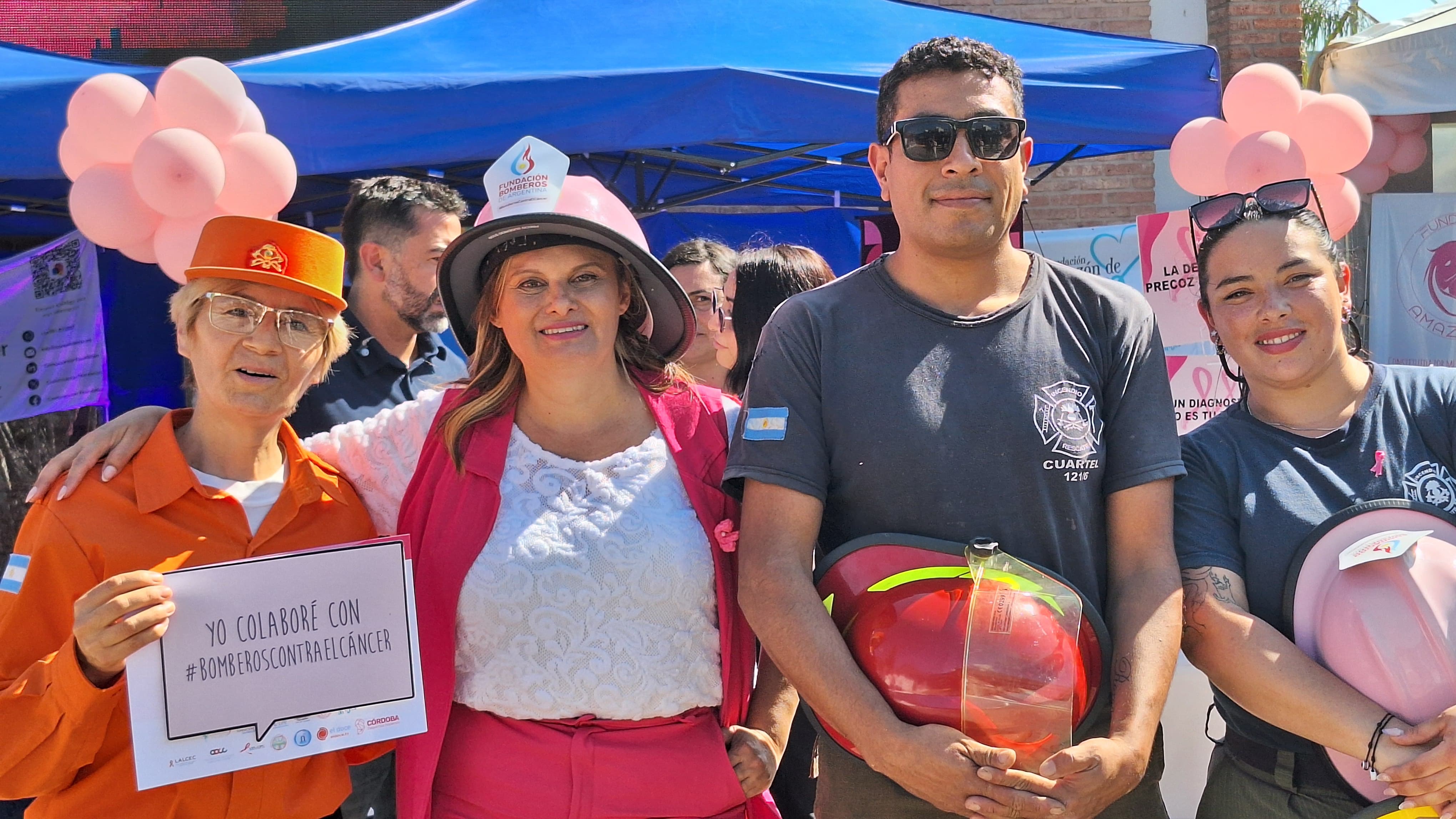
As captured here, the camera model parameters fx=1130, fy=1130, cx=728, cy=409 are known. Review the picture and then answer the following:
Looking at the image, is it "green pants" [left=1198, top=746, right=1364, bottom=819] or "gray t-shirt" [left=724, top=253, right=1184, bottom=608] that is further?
"green pants" [left=1198, top=746, right=1364, bottom=819]

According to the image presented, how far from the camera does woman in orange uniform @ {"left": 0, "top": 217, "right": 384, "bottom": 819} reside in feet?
6.37

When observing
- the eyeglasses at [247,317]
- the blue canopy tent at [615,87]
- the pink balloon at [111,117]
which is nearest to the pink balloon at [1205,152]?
the blue canopy tent at [615,87]

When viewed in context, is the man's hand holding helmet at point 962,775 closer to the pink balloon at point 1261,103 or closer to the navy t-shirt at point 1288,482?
the navy t-shirt at point 1288,482

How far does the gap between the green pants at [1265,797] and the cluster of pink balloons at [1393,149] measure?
743 cm

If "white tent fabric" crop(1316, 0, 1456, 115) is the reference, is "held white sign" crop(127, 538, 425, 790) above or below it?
below

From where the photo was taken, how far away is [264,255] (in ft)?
7.37

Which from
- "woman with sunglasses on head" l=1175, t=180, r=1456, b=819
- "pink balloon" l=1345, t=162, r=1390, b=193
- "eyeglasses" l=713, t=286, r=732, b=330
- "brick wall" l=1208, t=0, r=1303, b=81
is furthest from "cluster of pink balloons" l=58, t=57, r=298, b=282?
"brick wall" l=1208, t=0, r=1303, b=81

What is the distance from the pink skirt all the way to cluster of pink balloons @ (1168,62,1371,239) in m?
3.74

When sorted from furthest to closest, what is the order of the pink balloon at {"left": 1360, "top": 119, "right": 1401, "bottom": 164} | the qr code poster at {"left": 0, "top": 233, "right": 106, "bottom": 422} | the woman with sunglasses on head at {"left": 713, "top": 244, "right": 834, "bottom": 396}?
the pink balloon at {"left": 1360, "top": 119, "right": 1401, "bottom": 164}
the qr code poster at {"left": 0, "top": 233, "right": 106, "bottom": 422}
the woman with sunglasses on head at {"left": 713, "top": 244, "right": 834, "bottom": 396}

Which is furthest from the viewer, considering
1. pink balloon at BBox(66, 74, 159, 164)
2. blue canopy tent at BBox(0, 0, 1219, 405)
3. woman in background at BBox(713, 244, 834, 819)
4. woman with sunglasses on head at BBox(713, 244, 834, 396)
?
blue canopy tent at BBox(0, 0, 1219, 405)

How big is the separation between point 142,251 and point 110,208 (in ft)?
0.70

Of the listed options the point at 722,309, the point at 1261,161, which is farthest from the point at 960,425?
the point at 1261,161

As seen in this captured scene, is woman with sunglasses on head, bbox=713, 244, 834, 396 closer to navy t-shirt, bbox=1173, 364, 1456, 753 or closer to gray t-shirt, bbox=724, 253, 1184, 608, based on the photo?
gray t-shirt, bbox=724, 253, 1184, 608

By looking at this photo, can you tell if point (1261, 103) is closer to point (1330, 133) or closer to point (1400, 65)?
point (1330, 133)
